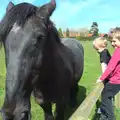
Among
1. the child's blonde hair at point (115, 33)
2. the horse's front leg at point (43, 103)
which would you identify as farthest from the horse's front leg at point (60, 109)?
the child's blonde hair at point (115, 33)

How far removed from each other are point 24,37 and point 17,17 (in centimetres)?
33

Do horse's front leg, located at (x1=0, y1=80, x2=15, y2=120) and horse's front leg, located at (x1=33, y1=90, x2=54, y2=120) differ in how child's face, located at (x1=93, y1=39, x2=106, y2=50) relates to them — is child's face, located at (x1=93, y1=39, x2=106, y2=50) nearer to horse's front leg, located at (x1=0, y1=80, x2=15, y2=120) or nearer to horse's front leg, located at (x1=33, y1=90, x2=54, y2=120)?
horse's front leg, located at (x1=33, y1=90, x2=54, y2=120)

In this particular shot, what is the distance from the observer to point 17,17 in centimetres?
363

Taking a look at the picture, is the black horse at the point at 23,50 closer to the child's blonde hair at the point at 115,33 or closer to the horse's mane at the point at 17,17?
the horse's mane at the point at 17,17

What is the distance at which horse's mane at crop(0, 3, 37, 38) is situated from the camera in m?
3.60

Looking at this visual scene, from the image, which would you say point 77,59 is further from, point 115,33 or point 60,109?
point 115,33

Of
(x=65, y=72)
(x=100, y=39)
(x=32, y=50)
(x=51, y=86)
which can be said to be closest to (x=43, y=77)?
(x=51, y=86)

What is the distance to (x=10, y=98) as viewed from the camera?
3.23m

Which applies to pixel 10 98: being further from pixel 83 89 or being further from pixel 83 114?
pixel 83 89

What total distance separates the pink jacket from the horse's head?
1.53 m

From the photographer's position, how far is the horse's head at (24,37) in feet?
11.0

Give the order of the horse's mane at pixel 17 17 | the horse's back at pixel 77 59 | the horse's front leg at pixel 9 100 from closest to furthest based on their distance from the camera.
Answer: the horse's front leg at pixel 9 100
the horse's mane at pixel 17 17
the horse's back at pixel 77 59

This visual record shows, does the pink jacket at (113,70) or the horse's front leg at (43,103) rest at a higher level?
the pink jacket at (113,70)

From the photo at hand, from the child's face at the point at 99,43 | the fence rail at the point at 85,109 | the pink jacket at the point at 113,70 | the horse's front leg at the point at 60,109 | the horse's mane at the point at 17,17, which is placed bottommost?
the horse's front leg at the point at 60,109
